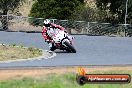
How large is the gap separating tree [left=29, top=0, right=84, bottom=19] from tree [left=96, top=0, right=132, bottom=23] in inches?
102

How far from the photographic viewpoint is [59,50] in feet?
85.7

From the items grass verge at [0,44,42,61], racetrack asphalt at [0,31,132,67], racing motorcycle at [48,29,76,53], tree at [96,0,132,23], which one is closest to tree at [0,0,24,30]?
racetrack asphalt at [0,31,132,67]

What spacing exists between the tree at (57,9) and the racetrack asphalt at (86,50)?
1488 cm

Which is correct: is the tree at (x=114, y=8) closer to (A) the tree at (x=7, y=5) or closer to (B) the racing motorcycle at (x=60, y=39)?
(A) the tree at (x=7, y=5)

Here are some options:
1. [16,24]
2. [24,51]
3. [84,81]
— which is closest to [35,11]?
[16,24]

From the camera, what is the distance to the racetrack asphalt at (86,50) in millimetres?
20656

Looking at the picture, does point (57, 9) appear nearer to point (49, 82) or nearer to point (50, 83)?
point (49, 82)

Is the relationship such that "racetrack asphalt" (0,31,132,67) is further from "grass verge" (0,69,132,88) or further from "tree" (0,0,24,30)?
"tree" (0,0,24,30)

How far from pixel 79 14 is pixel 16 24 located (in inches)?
490

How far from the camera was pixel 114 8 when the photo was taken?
1901 inches

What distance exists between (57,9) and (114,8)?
5.36 m

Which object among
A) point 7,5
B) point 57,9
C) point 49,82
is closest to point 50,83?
point 49,82

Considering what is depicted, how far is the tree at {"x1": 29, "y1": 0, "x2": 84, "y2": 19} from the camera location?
49.6m

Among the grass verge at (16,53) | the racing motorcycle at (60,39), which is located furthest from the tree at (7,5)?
the grass verge at (16,53)
